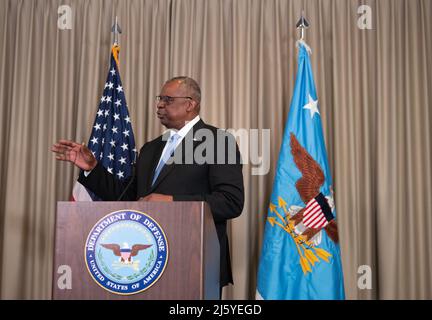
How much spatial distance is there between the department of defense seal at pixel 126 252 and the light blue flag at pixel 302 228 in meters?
1.98

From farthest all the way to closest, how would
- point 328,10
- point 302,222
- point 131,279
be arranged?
1. point 328,10
2. point 302,222
3. point 131,279

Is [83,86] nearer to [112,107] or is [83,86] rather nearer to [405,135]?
[112,107]

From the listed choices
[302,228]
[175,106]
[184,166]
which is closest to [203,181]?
[184,166]

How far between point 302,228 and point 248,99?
1122 mm

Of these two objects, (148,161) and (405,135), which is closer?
(148,161)

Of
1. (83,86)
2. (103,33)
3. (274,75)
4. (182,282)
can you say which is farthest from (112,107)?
(182,282)

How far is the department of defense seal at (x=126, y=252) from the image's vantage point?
1.83 meters

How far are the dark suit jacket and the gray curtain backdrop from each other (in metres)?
1.16

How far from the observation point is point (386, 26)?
14.3 feet

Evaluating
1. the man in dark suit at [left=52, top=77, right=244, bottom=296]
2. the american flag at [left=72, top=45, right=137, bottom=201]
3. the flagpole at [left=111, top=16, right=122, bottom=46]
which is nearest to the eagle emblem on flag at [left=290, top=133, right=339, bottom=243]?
the man in dark suit at [left=52, top=77, right=244, bottom=296]

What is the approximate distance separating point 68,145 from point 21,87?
2.01 metres

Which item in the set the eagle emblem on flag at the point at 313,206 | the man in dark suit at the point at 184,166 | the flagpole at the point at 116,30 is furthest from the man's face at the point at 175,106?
the flagpole at the point at 116,30

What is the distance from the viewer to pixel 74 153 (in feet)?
9.19
